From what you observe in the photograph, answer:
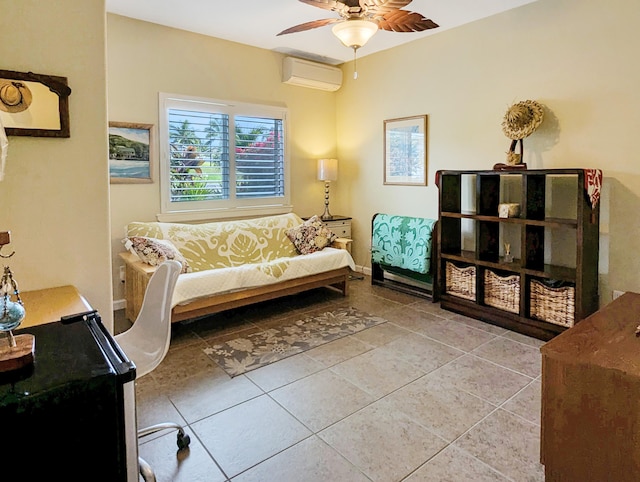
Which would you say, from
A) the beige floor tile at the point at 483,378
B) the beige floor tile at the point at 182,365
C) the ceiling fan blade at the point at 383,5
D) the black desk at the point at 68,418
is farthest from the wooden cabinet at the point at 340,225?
the black desk at the point at 68,418

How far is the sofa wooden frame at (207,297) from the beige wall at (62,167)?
1.33 meters

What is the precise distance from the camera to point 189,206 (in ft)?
14.9

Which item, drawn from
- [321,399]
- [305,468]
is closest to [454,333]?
[321,399]

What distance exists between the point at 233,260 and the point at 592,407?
11.3 feet

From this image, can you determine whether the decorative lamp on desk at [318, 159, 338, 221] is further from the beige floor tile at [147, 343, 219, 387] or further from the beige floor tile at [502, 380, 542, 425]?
the beige floor tile at [502, 380, 542, 425]

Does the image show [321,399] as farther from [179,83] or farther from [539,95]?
[179,83]

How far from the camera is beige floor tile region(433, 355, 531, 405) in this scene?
258 cm

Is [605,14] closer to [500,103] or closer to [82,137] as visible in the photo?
[500,103]

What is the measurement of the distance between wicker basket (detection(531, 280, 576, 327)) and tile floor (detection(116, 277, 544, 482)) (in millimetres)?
232

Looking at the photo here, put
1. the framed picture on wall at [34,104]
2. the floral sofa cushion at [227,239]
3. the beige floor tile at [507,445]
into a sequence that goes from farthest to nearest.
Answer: the floral sofa cushion at [227,239] → the beige floor tile at [507,445] → the framed picture on wall at [34,104]

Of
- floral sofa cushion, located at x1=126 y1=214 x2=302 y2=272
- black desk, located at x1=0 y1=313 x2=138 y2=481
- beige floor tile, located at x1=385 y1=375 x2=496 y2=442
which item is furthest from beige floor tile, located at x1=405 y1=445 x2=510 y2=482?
floral sofa cushion, located at x1=126 y1=214 x2=302 y2=272

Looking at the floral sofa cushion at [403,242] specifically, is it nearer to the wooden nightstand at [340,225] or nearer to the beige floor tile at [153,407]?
the wooden nightstand at [340,225]

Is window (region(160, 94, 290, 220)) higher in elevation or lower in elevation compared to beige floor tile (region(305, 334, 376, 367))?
higher

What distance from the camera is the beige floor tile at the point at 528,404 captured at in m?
2.33
